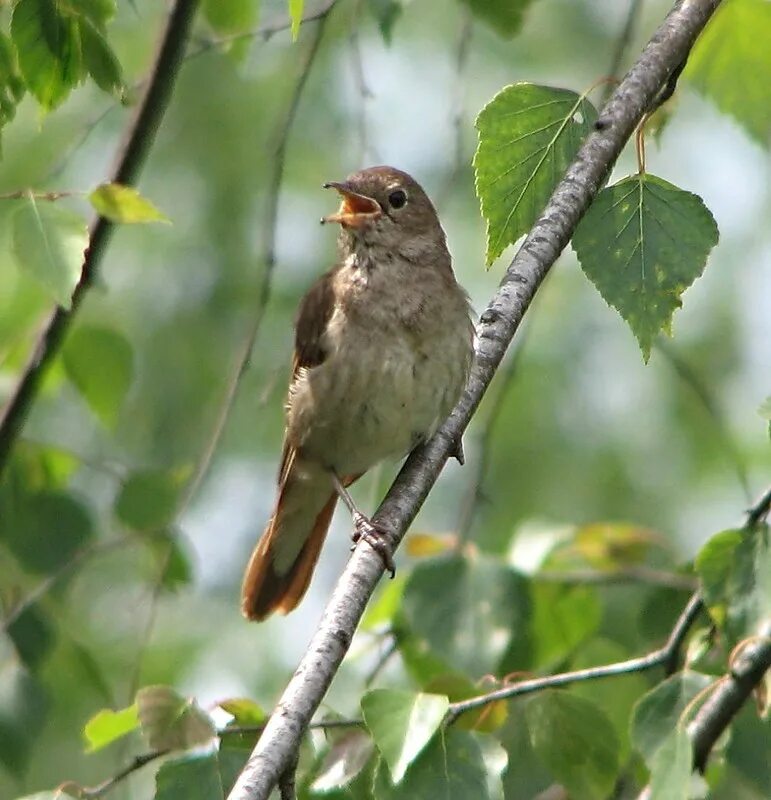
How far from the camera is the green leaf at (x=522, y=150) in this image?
3.12 metres

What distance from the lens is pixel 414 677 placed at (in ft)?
13.1

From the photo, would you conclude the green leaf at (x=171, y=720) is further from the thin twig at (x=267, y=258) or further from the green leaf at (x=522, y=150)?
the green leaf at (x=522, y=150)

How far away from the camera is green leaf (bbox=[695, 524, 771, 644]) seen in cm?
312

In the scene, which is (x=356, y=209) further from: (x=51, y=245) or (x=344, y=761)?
(x=344, y=761)

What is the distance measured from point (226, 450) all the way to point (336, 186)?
15.0 feet

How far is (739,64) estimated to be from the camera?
3.92m

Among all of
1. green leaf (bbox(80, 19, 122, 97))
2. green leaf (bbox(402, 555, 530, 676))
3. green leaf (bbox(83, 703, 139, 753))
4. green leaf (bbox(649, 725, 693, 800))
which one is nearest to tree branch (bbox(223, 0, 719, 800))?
green leaf (bbox(402, 555, 530, 676))

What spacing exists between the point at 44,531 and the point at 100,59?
6.40 feet

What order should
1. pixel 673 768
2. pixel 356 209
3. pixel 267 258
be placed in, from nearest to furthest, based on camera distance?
pixel 673 768 → pixel 267 258 → pixel 356 209

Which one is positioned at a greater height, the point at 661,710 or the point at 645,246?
the point at 645,246

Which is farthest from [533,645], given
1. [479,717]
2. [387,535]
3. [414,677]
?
[387,535]

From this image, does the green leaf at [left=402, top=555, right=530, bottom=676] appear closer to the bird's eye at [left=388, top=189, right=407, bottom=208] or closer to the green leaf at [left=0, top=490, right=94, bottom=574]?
the green leaf at [left=0, top=490, right=94, bottom=574]

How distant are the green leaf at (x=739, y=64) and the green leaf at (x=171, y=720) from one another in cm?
227

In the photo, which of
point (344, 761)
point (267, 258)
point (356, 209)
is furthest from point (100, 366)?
point (344, 761)
